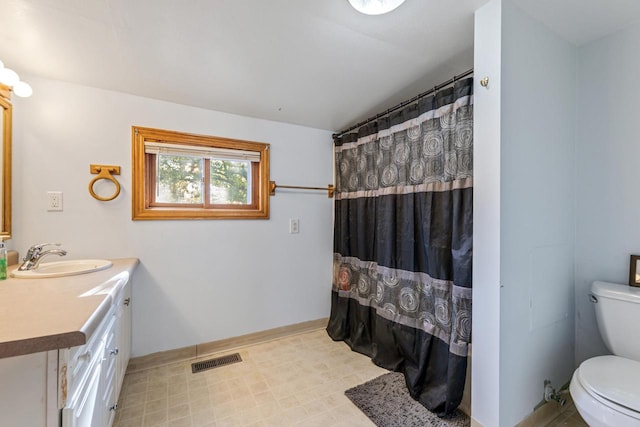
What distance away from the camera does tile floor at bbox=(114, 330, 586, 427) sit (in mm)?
1468

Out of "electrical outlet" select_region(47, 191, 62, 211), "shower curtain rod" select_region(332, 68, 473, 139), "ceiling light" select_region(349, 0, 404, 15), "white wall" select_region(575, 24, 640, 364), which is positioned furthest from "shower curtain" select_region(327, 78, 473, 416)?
"electrical outlet" select_region(47, 191, 62, 211)

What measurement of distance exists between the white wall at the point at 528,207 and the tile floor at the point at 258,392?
1.52 feet

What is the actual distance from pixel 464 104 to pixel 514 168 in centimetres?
44

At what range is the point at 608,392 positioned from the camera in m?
1.04

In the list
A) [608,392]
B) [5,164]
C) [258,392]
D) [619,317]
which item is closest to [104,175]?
[5,164]

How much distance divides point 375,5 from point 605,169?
5.24 ft

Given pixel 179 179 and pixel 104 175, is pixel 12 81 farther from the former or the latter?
pixel 179 179

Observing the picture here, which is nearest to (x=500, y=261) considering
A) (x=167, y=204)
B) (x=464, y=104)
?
(x=464, y=104)

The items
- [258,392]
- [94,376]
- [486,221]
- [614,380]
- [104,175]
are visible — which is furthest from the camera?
[104,175]

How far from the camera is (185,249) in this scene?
2.09 metres

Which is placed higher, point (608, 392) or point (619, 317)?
point (619, 317)

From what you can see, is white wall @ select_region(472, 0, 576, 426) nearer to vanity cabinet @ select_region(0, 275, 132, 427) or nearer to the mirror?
vanity cabinet @ select_region(0, 275, 132, 427)

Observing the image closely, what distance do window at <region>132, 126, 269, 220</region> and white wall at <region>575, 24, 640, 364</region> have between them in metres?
2.24

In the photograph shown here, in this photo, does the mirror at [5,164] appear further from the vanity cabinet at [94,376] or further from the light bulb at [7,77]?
the vanity cabinet at [94,376]
